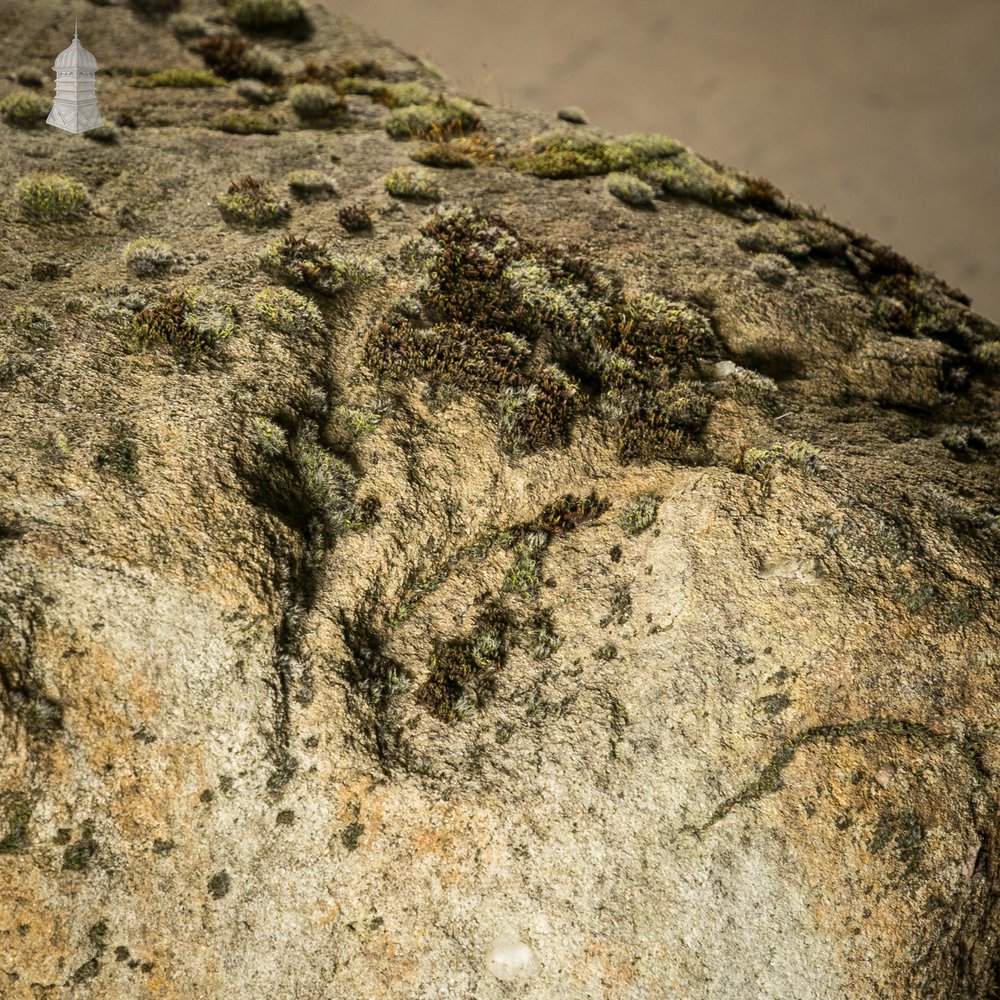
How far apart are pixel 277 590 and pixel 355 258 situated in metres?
5.71

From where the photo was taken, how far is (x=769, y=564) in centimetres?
827

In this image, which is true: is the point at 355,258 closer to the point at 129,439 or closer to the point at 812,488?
the point at 129,439

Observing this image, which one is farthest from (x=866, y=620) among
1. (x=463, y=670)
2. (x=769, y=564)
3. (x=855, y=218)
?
(x=855, y=218)

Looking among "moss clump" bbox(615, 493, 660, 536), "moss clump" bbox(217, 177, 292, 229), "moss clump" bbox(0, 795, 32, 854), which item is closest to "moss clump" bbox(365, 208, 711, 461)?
"moss clump" bbox(615, 493, 660, 536)

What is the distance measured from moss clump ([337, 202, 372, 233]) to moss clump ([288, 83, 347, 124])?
5.73 meters

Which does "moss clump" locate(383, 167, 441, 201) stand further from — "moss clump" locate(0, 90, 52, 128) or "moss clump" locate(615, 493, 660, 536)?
"moss clump" locate(615, 493, 660, 536)

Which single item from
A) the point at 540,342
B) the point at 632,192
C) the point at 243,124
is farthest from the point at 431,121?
the point at 540,342

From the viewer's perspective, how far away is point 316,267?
10.5 meters

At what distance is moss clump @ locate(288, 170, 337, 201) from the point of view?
12.6 m

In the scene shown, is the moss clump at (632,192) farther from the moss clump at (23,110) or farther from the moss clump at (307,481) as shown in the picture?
the moss clump at (23,110)

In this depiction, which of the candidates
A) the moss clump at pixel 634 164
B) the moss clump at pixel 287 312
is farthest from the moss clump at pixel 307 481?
the moss clump at pixel 634 164

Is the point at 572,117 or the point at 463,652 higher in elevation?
the point at 572,117

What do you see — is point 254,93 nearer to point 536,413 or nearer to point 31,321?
point 31,321

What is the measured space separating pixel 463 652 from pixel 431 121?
12.7 m
